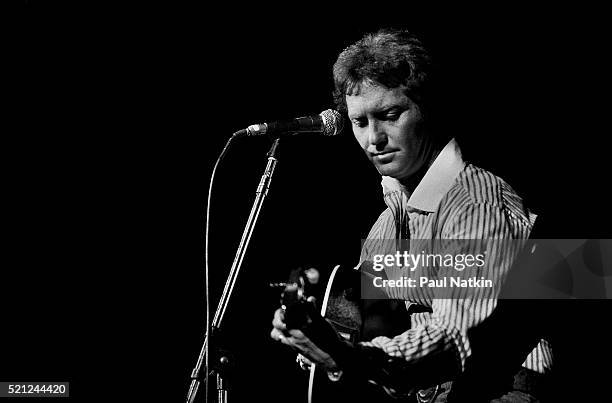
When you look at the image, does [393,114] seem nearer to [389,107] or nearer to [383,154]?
[389,107]

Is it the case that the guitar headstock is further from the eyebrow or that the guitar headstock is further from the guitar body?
the eyebrow

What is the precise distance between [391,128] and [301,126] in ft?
1.08

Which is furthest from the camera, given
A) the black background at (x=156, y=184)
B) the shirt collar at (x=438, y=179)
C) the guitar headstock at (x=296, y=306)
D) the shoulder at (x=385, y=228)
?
the black background at (x=156, y=184)

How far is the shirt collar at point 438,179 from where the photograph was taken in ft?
7.27

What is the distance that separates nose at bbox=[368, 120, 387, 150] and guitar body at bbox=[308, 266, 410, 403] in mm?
489

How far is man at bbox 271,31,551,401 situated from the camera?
1.73 metres

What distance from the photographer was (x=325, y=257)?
144 inches

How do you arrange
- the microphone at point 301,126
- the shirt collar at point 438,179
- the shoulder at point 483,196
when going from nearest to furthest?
the shoulder at point 483,196
the shirt collar at point 438,179
the microphone at point 301,126

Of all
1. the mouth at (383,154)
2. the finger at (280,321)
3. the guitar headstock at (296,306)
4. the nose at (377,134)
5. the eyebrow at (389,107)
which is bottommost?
the finger at (280,321)

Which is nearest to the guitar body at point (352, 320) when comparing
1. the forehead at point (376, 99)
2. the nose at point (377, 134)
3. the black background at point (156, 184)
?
the nose at point (377, 134)

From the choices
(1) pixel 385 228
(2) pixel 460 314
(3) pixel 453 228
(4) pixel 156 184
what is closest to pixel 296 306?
(2) pixel 460 314

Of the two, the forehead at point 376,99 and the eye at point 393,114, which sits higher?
the forehead at point 376,99

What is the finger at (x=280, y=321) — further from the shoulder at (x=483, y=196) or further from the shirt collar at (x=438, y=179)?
the shirt collar at (x=438, y=179)

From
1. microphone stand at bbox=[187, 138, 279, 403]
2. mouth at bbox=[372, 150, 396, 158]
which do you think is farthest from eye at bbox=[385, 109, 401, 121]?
microphone stand at bbox=[187, 138, 279, 403]
